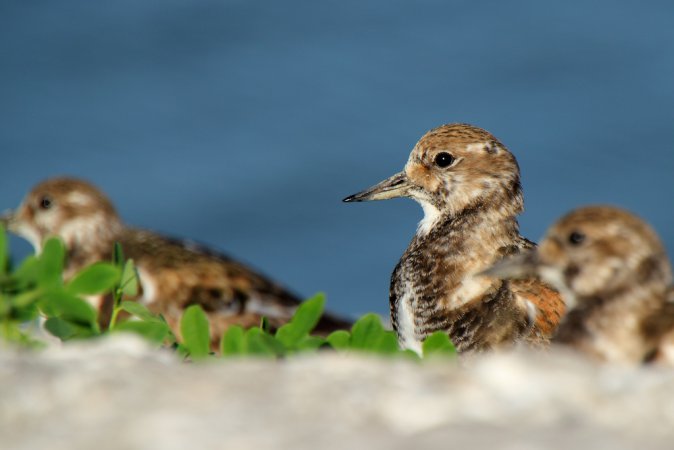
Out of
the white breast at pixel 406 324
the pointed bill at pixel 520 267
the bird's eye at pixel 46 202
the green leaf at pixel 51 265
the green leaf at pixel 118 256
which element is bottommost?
the green leaf at pixel 51 265

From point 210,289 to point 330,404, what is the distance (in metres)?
5.65

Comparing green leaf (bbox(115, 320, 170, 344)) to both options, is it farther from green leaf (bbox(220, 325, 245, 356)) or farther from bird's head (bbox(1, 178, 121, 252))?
bird's head (bbox(1, 178, 121, 252))

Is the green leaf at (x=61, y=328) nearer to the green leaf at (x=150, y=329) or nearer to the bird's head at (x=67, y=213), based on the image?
the green leaf at (x=150, y=329)

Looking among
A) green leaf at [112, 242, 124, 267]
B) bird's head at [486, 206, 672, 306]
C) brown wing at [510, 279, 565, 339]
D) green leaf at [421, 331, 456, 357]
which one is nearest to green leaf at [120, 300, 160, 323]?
green leaf at [112, 242, 124, 267]

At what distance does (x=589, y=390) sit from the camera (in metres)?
2.42

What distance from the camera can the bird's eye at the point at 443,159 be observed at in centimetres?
561

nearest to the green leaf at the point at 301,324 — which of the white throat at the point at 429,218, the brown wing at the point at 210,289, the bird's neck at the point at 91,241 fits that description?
the white throat at the point at 429,218

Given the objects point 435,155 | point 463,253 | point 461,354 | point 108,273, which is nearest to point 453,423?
point 108,273

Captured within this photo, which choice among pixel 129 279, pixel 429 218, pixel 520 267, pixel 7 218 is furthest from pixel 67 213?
pixel 129 279

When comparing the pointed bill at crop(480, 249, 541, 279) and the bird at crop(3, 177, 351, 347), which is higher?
the pointed bill at crop(480, 249, 541, 279)

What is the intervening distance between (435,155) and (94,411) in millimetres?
3495

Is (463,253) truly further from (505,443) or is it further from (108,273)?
(505,443)

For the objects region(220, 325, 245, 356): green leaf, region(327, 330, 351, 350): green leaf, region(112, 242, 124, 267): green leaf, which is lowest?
region(220, 325, 245, 356): green leaf

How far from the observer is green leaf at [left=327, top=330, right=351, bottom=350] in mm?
3273
